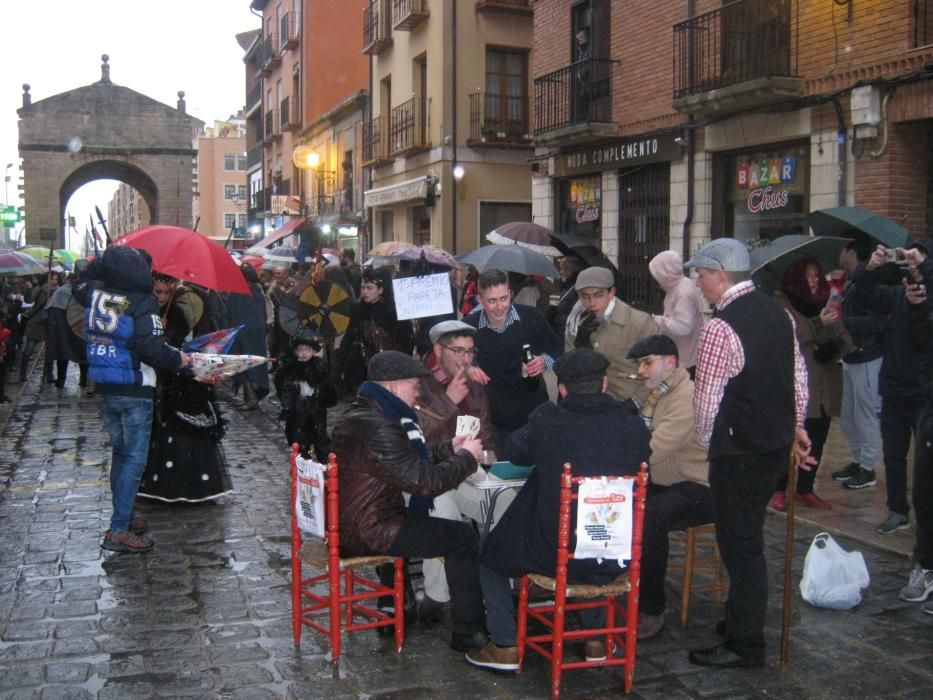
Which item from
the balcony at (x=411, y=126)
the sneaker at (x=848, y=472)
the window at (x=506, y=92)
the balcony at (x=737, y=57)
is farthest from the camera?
the balcony at (x=411, y=126)

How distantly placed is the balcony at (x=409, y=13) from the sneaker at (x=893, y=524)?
1834 centimetres

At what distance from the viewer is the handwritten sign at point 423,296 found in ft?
30.3

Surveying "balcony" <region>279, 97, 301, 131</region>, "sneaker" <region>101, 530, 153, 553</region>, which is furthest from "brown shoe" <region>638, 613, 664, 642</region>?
"balcony" <region>279, 97, 301, 131</region>

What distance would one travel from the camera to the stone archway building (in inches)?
2133

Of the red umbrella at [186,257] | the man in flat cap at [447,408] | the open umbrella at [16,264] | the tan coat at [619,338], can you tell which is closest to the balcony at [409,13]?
the open umbrella at [16,264]

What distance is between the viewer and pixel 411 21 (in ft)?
75.9

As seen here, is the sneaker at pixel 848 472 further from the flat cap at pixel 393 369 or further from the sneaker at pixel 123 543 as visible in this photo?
the sneaker at pixel 123 543

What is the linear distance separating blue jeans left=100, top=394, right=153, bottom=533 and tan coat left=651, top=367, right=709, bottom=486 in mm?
3215

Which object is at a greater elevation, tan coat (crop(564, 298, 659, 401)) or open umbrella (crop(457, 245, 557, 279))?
open umbrella (crop(457, 245, 557, 279))

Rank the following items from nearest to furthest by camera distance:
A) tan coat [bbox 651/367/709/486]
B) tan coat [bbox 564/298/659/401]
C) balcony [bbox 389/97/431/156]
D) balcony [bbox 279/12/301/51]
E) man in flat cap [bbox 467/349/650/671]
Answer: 1. man in flat cap [bbox 467/349/650/671]
2. tan coat [bbox 651/367/709/486]
3. tan coat [bbox 564/298/659/401]
4. balcony [bbox 389/97/431/156]
5. balcony [bbox 279/12/301/51]

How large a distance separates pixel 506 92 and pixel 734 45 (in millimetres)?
9978

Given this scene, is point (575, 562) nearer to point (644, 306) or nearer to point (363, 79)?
point (644, 306)

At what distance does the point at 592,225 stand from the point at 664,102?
2.75m

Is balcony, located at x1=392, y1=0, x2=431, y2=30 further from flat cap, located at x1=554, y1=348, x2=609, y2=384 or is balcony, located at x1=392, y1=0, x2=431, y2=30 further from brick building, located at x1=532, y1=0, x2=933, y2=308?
flat cap, located at x1=554, y1=348, x2=609, y2=384
